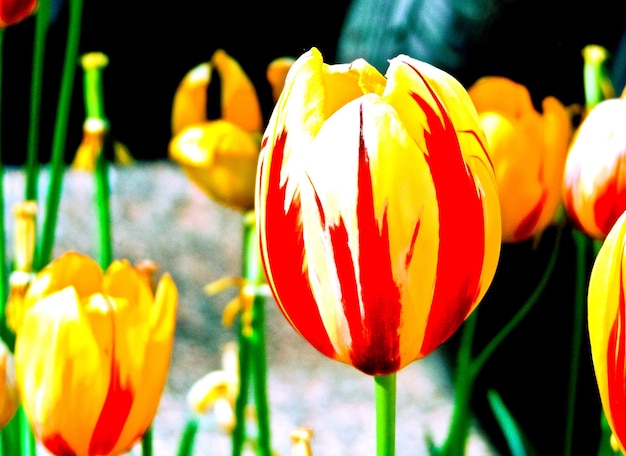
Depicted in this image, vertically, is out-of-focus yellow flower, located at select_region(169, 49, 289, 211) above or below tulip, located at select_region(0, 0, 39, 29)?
below

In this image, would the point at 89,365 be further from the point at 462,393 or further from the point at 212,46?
the point at 212,46

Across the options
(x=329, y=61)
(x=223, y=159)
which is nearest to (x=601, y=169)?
(x=223, y=159)

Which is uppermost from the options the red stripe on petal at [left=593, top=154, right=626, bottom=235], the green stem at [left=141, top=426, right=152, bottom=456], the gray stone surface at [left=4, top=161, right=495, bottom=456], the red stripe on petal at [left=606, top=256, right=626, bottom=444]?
the red stripe on petal at [left=593, top=154, right=626, bottom=235]

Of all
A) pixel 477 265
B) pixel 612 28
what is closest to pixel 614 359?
pixel 477 265

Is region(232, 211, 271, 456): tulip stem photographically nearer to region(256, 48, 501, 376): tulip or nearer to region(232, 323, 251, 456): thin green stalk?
region(232, 323, 251, 456): thin green stalk

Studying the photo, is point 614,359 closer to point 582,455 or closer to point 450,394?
point 582,455

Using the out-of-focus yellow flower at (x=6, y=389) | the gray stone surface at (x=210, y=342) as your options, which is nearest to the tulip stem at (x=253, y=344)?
the out-of-focus yellow flower at (x=6, y=389)

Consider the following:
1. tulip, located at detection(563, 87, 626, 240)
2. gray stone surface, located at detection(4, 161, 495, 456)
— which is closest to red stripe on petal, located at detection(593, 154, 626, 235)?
tulip, located at detection(563, 87, 626, 240)

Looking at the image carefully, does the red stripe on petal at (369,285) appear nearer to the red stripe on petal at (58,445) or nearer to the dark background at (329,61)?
the red stripe on petal at (58,445)
